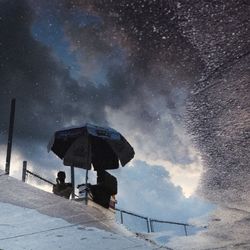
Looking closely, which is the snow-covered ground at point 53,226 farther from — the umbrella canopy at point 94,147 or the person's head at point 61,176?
the umbrella canopy at point 94,147

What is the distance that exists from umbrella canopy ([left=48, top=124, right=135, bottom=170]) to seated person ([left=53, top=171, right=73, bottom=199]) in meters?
0.62

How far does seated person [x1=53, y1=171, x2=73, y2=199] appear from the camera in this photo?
748 cm

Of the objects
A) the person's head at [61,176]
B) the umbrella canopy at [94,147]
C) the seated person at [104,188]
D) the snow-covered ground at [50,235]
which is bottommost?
the snow-covered ground at [50,235]

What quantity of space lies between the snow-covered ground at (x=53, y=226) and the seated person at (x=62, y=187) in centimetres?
157

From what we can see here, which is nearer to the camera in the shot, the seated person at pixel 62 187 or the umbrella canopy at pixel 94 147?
the seated person at pixel 62 187

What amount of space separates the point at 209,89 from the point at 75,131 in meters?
3.09

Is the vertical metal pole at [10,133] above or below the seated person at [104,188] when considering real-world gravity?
above

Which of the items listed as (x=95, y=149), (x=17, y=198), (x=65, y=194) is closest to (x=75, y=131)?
(x=95, y=149)

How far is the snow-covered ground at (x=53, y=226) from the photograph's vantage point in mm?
3635

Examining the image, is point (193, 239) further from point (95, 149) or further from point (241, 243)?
point (95, 149)

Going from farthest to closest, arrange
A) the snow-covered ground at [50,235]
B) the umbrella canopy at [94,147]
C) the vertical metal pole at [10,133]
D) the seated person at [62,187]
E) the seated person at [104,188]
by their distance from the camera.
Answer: the umbrella canopy at [94,147]
the seated person at [62,187]
the vertical metal pole at [10,133]
the seated person at [104,188]
the snow-covered ground at [50,235]

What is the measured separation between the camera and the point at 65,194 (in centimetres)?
745

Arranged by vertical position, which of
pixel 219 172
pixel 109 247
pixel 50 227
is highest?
pixel 219 172

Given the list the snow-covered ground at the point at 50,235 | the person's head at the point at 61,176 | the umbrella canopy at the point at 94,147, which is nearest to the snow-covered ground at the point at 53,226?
the snow-covered ground at the point at 50,235
